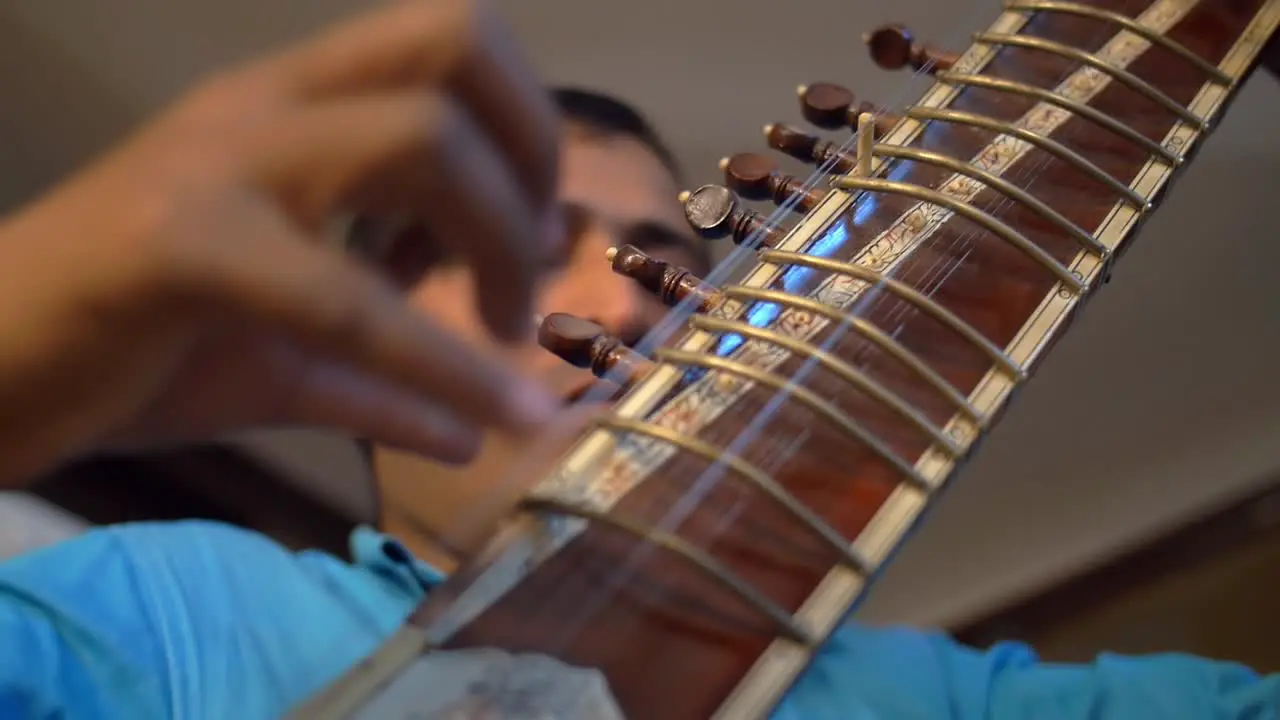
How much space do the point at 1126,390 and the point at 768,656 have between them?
1262mm

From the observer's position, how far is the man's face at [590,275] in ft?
2.78

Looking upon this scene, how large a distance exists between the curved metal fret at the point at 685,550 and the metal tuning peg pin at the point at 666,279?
0.17 metres

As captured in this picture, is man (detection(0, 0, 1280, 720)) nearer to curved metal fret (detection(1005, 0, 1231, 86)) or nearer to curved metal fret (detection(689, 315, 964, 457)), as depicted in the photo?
curved metal fret (detection(689, 315, 964, 457))

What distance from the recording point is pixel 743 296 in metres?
0.59

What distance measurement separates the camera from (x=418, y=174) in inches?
13.6

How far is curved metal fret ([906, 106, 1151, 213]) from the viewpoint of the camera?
672 millimetres

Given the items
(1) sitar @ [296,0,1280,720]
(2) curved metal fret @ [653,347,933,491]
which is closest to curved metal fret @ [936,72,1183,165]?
(1) sitar @ [296,0,1280,720]

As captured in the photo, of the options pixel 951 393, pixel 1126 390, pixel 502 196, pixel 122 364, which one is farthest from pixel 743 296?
pixel 1126 390

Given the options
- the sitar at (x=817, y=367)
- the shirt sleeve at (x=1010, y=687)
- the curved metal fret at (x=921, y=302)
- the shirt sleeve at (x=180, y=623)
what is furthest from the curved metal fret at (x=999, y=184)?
the shirt sleeve at (x=180, y=623)

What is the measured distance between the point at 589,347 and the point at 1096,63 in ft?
1.52

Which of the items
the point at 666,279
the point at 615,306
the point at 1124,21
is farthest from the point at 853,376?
the point at 1124,21

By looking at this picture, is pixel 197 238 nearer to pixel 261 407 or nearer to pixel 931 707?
pixel 261 407

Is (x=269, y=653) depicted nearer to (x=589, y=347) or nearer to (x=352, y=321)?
(x=589, y=347)

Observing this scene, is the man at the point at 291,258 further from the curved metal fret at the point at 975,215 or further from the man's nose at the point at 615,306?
the man's nose at the point at 615,306
